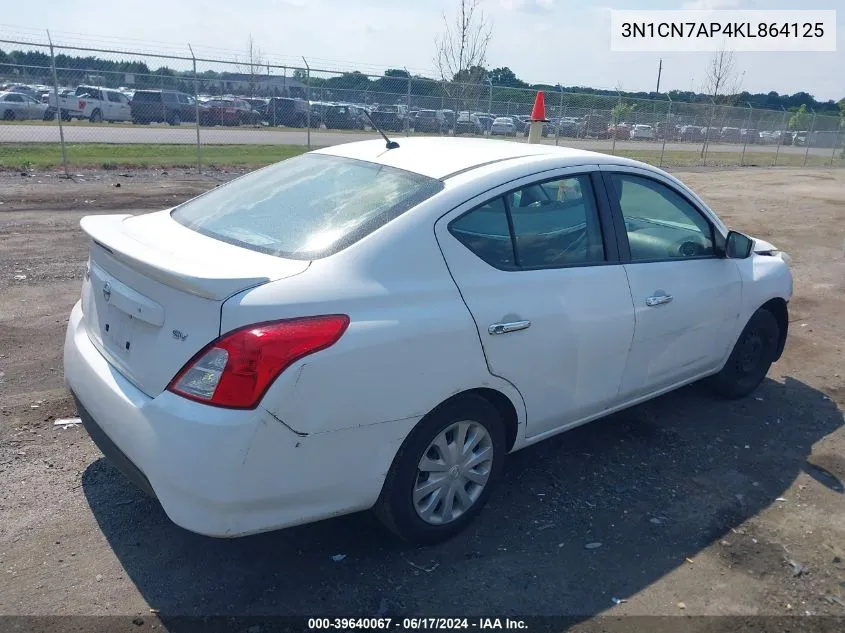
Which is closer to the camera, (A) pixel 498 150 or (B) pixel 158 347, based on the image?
(B) pixel 158 347

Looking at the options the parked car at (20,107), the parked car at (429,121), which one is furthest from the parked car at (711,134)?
the parked car at (20,107)

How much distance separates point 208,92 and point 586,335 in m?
15.6

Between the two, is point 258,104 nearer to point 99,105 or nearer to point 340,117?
point 340,117

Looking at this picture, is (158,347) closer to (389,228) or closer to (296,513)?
(296,513)

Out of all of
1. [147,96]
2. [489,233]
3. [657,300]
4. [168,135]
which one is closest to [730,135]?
[168,135]

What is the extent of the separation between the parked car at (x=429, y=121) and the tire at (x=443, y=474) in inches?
667

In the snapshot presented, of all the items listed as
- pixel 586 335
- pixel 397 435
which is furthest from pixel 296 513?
pixel 586 335

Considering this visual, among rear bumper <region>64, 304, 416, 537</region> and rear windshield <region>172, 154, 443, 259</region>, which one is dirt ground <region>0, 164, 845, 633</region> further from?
rear windshield <region>172, 154, 443, 259</region>

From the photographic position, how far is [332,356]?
2.63 metres

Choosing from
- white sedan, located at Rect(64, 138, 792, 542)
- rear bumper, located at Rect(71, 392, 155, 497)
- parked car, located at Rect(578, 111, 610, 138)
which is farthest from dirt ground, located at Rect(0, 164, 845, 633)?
parked car, located at Rect(578, 111, 610, 138)

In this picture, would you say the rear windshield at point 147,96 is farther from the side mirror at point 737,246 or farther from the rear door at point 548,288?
the rear door at point 548,288

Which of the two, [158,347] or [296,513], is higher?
[158,347]

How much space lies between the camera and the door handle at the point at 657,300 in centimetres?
387

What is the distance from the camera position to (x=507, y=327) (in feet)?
10.4
